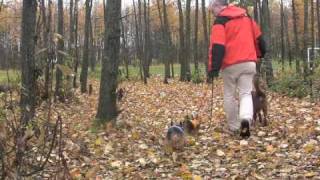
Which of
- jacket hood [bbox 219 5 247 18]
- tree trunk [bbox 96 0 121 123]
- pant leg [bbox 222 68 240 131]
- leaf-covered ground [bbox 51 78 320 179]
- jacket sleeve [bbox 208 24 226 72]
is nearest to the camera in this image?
leaf-covered ground [bbox 51 78 320 179]

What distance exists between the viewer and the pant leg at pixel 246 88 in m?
6.96

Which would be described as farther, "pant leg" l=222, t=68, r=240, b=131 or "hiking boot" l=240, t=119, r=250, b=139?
"pant leg" l=222, t=68, r=240, b=131

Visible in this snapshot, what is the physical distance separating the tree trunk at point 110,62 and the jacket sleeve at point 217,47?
2673 millimetres

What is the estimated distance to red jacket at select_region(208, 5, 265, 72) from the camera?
6.87 meters

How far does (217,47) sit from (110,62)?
2.83 meters

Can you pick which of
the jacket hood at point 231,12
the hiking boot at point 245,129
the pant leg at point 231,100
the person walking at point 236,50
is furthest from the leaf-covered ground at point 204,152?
the jacket hood at point 231,12

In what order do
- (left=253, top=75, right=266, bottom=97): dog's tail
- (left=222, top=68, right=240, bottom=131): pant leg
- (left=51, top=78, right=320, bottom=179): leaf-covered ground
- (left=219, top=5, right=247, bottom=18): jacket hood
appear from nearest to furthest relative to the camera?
(left=51, top=78, right=320, bottom=179): leaf-covered ground, (left=219, top=5, right=247, bottom=18): jacket hood, (left=222, top=68, right=240, bottom=131): pant leg, (left=253, top=75, right=266, bottom=97): dog's tail

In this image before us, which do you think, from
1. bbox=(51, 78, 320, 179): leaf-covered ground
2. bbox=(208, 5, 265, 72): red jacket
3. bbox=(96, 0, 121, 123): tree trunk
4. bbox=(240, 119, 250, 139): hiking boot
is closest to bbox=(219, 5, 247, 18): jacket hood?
bbox=(208, 5, 265, 72): red jacket

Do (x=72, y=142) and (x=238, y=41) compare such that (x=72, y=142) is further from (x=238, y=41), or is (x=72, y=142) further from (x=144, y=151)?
(x=238, y=41)

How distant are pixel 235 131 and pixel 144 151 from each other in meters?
1.46

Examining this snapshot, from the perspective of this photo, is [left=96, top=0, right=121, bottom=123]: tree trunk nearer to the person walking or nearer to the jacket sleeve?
the person walking

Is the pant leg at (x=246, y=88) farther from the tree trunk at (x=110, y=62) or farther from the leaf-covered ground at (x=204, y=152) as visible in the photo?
the tree trunk at (x=110, y=62)

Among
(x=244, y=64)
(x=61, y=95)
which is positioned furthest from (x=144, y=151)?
(x=61, y=95)

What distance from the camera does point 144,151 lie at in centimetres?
A: 691
